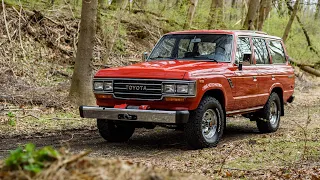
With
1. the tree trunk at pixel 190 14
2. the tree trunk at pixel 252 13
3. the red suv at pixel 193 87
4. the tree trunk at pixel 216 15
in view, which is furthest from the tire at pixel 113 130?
the tree trunk at pixel 252 13

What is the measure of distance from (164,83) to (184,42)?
1.94m

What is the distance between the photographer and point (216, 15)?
18.3 meters

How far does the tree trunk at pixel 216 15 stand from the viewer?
60.7ft

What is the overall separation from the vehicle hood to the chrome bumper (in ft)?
1.98

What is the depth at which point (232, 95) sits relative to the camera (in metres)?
8.92

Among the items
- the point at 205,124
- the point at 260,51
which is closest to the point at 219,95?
the point at 205,124

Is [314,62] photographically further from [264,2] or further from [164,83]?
[164,83]

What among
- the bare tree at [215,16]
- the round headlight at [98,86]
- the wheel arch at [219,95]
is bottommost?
the wheel arch at [219,95]

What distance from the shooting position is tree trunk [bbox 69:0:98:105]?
465 inches

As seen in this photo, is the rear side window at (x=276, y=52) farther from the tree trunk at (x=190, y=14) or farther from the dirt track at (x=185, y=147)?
the tree trunk at (x=190, y=14)

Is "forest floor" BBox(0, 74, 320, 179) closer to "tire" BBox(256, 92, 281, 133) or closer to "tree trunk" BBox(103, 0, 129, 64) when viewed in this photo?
"tire" BBox(256, 92, 281, 133)

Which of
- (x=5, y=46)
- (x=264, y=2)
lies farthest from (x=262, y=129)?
(x=264, y=2)

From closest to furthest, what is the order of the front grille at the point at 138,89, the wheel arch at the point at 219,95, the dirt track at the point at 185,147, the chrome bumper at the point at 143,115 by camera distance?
the dirt track at the point at 185,147 < the chrome bumper at the point at 143,115 < the front grille at the point at 138,89 < the wheel arch at the point at 219,95

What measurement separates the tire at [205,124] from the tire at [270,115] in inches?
73.8
